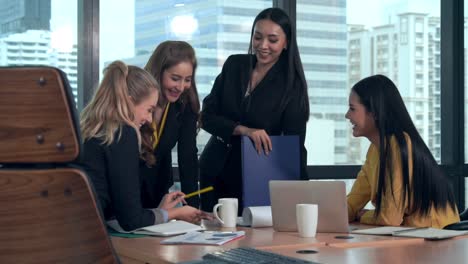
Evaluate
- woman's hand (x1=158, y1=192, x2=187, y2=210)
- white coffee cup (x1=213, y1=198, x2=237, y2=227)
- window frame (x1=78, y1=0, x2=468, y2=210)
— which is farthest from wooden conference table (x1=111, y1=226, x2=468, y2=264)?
window frame (x1=78, y1=0, x2=468, y2=210)

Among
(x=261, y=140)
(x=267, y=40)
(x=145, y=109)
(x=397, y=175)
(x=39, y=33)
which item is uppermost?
(x=39, y=33)

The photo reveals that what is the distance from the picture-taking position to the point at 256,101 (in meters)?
3.31

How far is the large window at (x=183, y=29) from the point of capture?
14.1 ft

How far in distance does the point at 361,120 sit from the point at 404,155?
0.96 feet

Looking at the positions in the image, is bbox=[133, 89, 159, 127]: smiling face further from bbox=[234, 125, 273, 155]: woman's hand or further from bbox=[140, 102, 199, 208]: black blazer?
bbox=[234, 125, 273, 155]: woman's hand

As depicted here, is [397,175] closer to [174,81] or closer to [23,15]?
[174,81]

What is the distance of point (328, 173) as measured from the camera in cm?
503

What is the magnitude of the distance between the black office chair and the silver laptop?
1051 millimetres

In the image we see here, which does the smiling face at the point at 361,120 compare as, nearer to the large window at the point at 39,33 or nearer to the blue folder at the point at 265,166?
the blue folder at the point at 265,166

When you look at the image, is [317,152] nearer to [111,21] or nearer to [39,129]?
[111,21]

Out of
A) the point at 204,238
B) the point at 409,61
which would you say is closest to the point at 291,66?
the point at 204,238

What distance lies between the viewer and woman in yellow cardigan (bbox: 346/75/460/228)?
108 inches

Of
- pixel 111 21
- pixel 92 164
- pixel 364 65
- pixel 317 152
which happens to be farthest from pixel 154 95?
pixel 364 65

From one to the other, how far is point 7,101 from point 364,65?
13.1 ft
